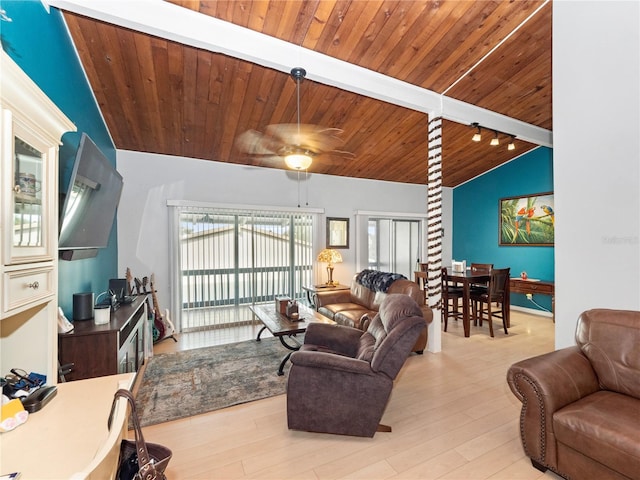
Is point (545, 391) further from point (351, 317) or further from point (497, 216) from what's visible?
point (497, 216)

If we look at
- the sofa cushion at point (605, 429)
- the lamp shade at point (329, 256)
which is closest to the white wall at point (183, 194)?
the lamp shade at point (329, 256)

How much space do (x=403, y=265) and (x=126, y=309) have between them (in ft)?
18.0

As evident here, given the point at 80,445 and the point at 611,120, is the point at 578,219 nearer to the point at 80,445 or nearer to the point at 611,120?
the point at 611,120

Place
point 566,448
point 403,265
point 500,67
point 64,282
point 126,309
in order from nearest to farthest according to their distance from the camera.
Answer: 1. point 566,448
2. point 64,282
3. point 126,309
4. point 500,67
5. point 403,265

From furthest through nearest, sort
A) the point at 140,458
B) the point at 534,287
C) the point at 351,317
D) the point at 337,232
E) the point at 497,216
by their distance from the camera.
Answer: the point at 497,216 < the point at 337,232 < the point at 534,287 < the point at 351,317 < the point at 140,458

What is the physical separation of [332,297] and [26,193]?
3.82 metres

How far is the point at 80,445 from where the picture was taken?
3.08 ft

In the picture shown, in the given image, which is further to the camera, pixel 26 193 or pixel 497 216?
pixel 497 216

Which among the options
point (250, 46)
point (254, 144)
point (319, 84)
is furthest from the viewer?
point (254, 144)

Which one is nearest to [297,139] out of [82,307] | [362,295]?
[82,307]

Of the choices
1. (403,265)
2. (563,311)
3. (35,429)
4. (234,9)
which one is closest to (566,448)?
(563,311)

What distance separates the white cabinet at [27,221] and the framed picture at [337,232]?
15.1 ft

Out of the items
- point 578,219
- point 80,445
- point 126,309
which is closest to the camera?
point 80,445

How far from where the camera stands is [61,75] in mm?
2156
